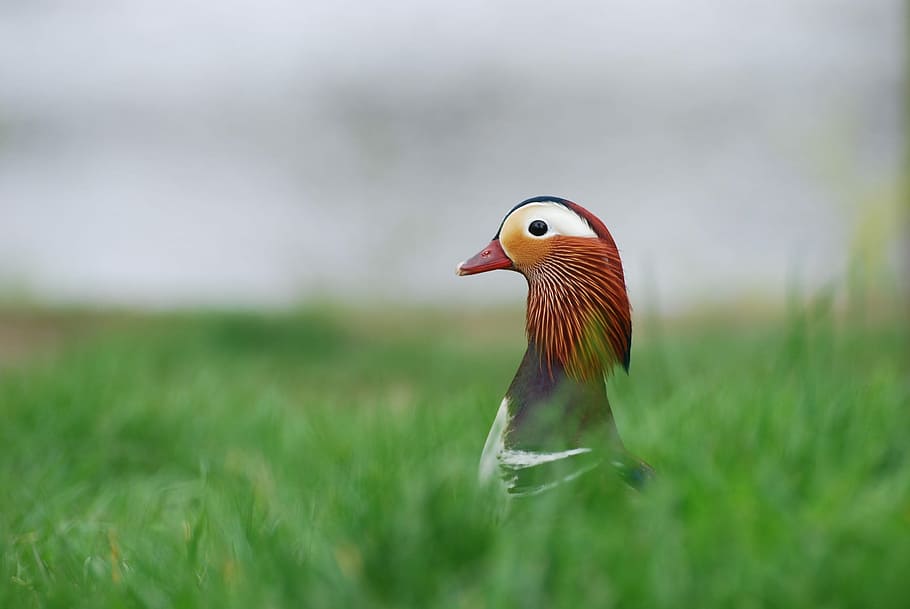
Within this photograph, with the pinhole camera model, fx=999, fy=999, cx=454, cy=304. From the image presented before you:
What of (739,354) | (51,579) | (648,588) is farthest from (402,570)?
(739,354)

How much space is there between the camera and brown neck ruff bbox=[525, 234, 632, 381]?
1472 millimetres

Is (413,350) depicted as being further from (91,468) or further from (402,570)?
(402,570)

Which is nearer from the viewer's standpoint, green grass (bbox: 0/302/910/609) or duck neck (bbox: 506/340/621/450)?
green grass (bbox: 0/302/910/609)

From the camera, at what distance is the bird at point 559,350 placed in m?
1.45

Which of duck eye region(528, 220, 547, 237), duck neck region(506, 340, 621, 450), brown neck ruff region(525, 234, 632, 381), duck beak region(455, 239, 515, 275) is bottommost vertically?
duck neck region(506, 340, 621, 450)

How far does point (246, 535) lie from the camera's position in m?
1.57

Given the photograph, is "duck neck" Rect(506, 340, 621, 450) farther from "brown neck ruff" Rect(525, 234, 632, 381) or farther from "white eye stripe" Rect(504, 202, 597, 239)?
"white eye stripe" Rect(504, 202, 597, 239)

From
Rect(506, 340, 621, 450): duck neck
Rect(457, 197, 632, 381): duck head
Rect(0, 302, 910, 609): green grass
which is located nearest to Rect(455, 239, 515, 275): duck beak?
Rect(457, 197, 632, 381): duck head

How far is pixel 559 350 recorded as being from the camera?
1477 mm

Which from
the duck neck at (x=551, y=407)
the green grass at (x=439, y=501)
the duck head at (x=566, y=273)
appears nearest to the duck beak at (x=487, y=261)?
the duck head at (x=566, y=273)

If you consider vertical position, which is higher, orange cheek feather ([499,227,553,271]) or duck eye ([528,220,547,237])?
duck eye ([528,220,547,237])

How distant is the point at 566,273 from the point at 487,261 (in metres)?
0.12

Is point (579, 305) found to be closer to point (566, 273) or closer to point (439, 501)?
point (566, 273)

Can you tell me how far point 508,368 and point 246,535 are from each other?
3285 mm
